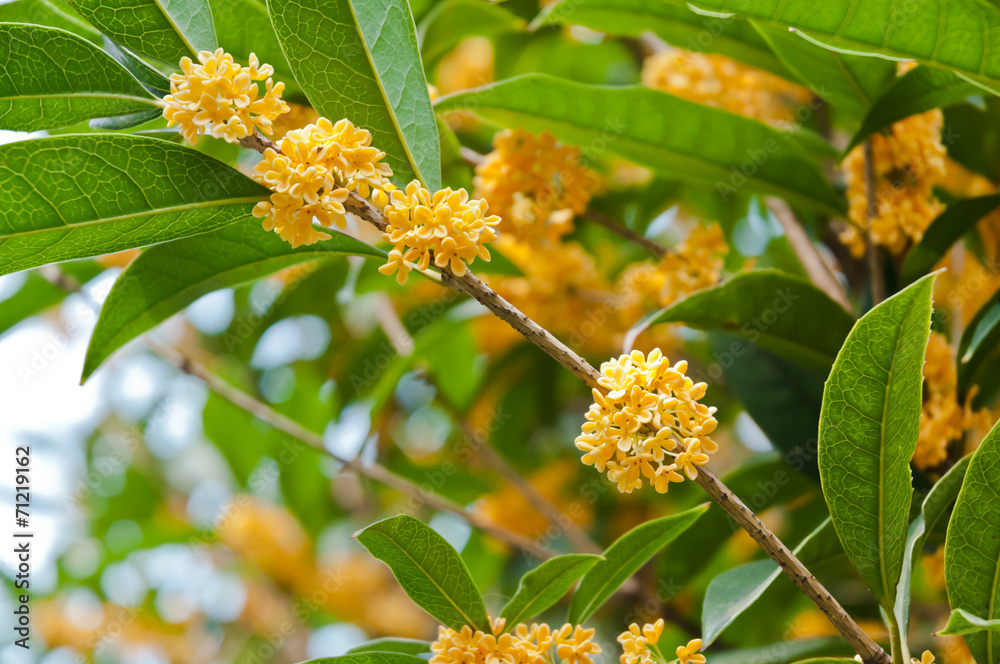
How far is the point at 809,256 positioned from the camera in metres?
1.66

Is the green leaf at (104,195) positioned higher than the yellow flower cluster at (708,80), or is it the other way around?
the yellow flower cluster at (708,80)

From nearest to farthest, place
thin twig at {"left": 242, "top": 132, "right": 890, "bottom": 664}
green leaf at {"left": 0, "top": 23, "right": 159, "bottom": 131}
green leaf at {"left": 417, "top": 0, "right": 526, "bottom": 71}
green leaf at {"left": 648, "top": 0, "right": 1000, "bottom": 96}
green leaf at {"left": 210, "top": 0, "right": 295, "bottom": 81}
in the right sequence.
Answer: thin twig at {"left": 242, "top": 132, "right": 890, "bottom": 664} < green leaf at {"left": 0, "top": 23, "right": 159, "bottom": 131} < green leaf at {"left": 648, "top": 0, "right": 1000, "bottom": 96} < green leaf at {"left": 210, "top": 0, "right": 295, "bottom": 81} < green leaf at {"left": 417, "top": 0, "right": 526, "bottom": 71}

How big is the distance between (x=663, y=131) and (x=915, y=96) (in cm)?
42

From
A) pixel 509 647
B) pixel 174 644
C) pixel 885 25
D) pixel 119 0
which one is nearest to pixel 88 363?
pixel 119 0

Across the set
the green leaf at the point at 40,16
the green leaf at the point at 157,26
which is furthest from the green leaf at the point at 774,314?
the green leaf at the point at 40,16

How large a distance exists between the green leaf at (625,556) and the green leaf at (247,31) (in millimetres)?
921

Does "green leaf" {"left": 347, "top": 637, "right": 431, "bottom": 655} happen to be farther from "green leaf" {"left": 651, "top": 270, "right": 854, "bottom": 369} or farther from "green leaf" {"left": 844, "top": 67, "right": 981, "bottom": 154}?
"green leaf" {"left": 844, "top": 67, "right": 981, "bottom": 154}

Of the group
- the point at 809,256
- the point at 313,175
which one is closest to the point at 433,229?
the point at 313,175

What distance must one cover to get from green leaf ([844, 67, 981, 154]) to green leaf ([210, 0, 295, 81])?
1.00 m

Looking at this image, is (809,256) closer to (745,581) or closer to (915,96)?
(915,96)

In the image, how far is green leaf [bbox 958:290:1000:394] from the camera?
1.22 m

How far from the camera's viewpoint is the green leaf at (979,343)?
1221mm

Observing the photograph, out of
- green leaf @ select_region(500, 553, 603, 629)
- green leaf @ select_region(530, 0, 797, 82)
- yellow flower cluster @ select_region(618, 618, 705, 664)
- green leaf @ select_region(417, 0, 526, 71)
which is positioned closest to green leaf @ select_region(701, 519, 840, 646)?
yellow flower cluster @ select_region(618, 618, 705, 664)

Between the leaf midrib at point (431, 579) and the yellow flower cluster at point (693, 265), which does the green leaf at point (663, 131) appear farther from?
the leaf midrib at point (431, 579)
